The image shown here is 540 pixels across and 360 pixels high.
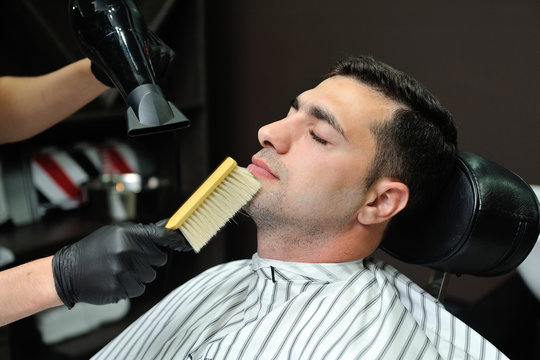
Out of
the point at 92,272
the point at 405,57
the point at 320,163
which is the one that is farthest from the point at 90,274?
the point at 405,57

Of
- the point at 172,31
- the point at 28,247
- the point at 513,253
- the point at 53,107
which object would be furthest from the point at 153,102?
the point at 172,31

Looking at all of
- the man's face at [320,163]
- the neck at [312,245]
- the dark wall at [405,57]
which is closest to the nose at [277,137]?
the man's face at [320,163]

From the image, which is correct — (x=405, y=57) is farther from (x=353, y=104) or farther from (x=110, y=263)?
(x=110, y=263)

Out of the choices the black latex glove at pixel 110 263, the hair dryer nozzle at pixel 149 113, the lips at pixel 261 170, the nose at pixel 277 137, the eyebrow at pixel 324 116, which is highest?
the hair dryer nozzle at pixel 149 113

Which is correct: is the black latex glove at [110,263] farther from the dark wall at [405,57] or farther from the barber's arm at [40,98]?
the dark wall at [405,57]

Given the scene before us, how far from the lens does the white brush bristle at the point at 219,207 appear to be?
1122 mm

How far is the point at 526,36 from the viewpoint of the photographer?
1.90m

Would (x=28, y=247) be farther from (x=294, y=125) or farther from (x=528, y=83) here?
(x=528, y=83)

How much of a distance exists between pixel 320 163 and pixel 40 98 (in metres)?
0.97

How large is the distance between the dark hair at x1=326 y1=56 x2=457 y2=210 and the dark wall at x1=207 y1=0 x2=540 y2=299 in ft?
2.71

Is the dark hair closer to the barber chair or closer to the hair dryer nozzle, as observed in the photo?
the barber chair

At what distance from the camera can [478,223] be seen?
3.86 ft

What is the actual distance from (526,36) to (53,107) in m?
1.72

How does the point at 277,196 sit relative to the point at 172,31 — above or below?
below
